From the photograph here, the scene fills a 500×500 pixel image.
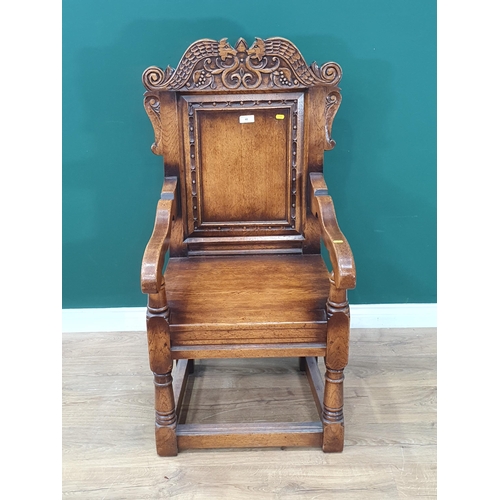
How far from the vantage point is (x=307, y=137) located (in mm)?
1891

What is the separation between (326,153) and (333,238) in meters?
0.70

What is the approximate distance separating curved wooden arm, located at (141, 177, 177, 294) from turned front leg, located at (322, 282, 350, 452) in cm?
52

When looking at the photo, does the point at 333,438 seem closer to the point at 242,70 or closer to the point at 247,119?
the point at 247,119

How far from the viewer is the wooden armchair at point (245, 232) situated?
5.33 feet

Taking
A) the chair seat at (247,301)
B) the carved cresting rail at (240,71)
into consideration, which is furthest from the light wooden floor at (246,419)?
the carved cresting rail at (240,71)

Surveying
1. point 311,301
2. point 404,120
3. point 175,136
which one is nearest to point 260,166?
point 175,136

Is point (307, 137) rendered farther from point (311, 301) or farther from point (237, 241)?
point (311, 301)

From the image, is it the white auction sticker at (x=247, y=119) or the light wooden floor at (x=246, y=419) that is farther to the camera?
the white auction sticker at (x=247, y=119)

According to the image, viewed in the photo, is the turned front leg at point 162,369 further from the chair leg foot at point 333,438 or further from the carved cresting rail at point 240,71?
the carved cresting rail at point 240,71

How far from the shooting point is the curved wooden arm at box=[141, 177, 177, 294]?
1522 millimetres

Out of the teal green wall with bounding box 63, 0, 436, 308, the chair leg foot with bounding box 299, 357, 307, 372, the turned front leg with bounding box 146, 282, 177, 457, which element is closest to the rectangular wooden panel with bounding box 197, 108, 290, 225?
the teal green wall with bounding box 63, 0, 436, 308

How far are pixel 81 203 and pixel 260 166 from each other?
864mm

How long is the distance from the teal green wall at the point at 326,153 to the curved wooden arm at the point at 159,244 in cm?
48

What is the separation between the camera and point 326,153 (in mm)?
2230
